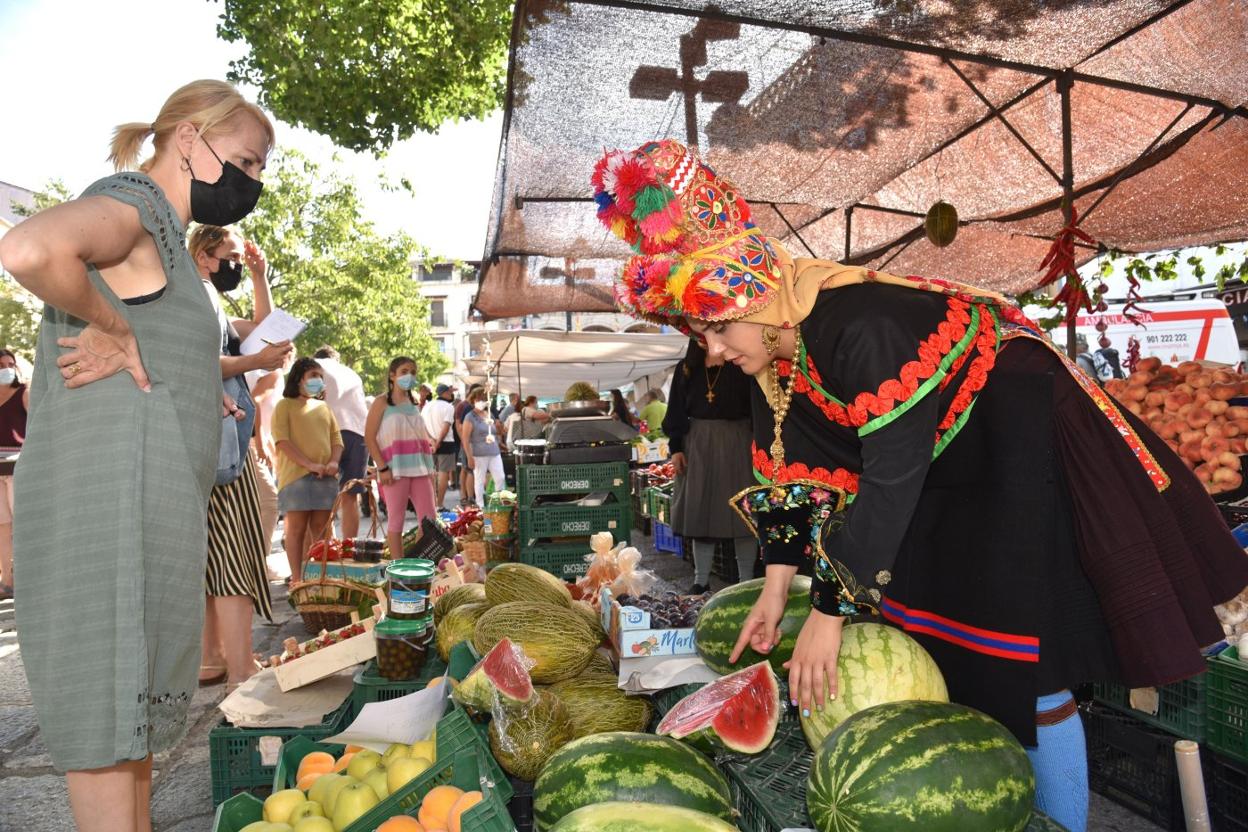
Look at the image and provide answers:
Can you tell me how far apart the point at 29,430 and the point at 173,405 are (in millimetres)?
283

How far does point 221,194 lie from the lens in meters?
2.16

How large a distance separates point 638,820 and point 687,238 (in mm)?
1134

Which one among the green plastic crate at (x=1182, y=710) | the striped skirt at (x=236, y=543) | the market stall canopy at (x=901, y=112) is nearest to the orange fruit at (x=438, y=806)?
the green plastic crate at (x=1182, y=710)

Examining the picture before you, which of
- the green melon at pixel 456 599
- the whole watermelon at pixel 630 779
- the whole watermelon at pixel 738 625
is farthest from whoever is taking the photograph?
the green melon at pixel 456 599

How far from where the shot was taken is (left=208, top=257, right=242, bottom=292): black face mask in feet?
12.9

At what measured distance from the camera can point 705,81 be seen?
16.9ft

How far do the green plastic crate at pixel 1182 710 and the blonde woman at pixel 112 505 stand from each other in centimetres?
295

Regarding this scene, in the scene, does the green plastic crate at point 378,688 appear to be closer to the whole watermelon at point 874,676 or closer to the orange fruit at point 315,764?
the orange fruit at point 315,764

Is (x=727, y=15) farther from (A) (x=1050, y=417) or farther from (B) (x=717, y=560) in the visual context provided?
(B) (x=717, y=560)

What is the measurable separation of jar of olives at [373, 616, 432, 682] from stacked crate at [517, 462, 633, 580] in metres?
3.40

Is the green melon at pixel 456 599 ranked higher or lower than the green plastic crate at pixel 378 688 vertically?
higher

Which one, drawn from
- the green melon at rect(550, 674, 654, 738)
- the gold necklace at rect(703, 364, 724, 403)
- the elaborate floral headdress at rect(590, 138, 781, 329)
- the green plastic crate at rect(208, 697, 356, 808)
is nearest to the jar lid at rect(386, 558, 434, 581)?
the green plastic crate at rect(208, 697, 356, 808)

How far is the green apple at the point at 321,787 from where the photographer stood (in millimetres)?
2145

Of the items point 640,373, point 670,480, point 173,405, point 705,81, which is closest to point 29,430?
point 173,405
